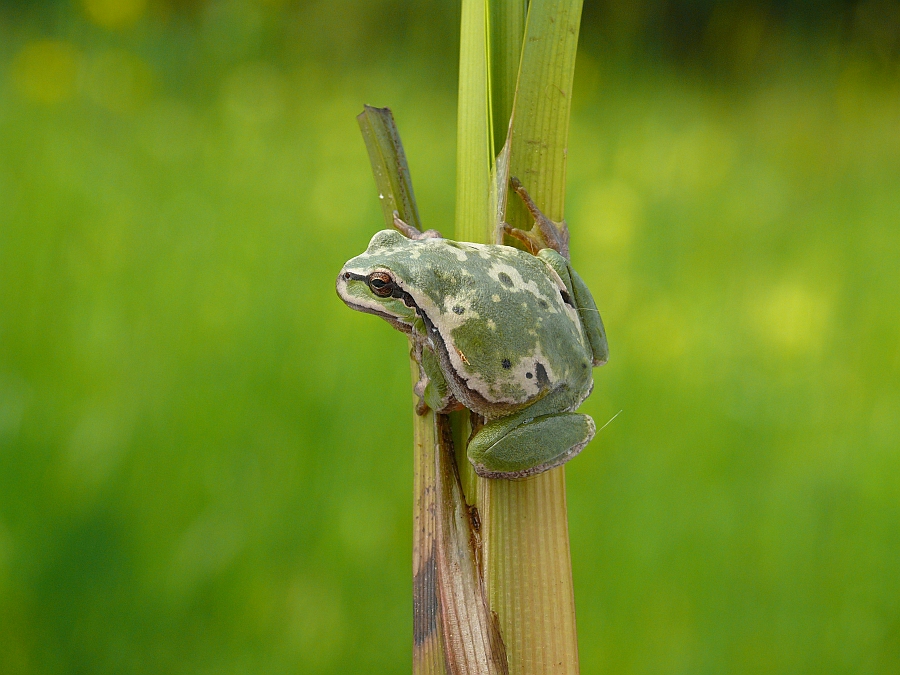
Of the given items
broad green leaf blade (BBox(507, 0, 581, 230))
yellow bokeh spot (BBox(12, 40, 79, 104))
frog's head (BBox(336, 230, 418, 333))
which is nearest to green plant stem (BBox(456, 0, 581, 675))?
broad green leaf blade (BBox(507, 0, 581, 230))

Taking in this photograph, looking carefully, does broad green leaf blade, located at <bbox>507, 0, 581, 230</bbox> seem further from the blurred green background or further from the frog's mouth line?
the blurred green background

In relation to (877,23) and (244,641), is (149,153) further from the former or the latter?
(877,23)

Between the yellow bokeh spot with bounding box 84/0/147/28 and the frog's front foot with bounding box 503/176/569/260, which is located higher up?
the yellow bokeh spot with bounding box 84/0/147/28

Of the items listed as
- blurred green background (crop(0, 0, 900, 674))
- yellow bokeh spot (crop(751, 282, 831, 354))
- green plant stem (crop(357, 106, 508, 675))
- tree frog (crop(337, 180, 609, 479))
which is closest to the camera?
green plant stem (crop(357, 106, 508, 675))

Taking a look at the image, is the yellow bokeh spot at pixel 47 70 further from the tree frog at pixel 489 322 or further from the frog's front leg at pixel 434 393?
the frog's front leg at pixel 434 393

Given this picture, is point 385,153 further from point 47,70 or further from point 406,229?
point 47,70

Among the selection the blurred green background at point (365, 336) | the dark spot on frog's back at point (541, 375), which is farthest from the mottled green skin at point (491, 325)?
the blurred green background at point (365, 336)

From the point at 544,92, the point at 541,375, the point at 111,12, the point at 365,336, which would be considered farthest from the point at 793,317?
the point at 111,12
